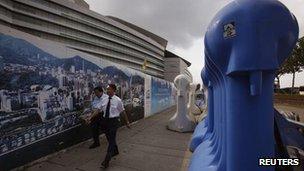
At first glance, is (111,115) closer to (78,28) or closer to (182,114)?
(182,114)

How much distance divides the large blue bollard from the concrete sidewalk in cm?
306

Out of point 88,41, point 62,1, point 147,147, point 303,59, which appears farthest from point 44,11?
point 147,147

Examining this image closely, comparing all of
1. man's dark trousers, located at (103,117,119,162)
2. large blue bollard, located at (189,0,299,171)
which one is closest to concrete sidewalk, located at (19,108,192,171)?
man's dark trousers, located at (103,117,119,162)

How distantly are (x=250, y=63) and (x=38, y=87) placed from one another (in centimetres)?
436

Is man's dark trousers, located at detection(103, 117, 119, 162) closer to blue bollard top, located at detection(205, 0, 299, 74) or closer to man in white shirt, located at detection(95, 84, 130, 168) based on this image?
man in white shirt, located at detection(95, 84, 130, 168)

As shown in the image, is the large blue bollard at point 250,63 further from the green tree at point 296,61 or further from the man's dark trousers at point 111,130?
the green tree at point 296,61

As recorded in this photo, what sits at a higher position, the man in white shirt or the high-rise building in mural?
the high-rise building in mural

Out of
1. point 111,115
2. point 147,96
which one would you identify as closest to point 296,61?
point 147,96

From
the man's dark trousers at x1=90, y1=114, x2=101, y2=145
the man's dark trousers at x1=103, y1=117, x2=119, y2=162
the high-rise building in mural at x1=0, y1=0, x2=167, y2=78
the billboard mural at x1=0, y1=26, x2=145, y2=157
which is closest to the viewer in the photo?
the billboard mural at x1=0, y1=26, x2=145, y2=157

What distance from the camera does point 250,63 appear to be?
229 cm

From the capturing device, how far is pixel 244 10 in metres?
2.36

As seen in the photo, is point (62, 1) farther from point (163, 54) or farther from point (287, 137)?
point (287, 137)

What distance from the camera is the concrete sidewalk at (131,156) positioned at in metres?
5.30

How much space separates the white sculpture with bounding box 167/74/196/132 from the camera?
10.1m
